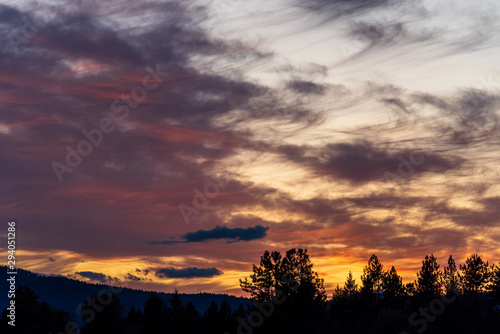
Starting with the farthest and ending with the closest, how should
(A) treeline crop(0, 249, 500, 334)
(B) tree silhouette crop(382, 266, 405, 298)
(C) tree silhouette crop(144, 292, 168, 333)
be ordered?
(B) tree silhouette crop(382, 266, 405, 298) < (C) tree silhouette crop(144, 292, 168, 333) < (A) treeline crop(0, 249, 500, 334)

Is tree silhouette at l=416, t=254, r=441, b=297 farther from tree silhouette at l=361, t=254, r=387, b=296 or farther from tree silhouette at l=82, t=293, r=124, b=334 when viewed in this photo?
tree silhouette at l=82, t=293, r=124, b=334

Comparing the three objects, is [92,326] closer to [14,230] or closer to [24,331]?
[24,331]

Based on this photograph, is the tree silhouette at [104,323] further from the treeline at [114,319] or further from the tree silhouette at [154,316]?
the tree silhouette at [154,316]

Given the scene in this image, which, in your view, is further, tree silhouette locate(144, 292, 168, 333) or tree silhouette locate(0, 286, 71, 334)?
tree silhouette locate(144, 292, 168, 333)

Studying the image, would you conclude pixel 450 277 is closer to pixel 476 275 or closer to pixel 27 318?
pixel 476 275

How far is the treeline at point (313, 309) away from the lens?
341 feet

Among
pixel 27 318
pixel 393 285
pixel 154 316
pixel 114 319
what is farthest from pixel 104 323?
pixel 393 285

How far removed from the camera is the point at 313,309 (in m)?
104

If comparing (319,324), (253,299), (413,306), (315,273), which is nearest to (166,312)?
(253,299)

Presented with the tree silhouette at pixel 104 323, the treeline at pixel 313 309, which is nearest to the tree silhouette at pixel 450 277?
the treeline at pixel 313 309

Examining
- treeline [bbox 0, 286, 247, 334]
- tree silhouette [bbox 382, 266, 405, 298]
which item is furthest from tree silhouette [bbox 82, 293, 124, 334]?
tree silhouette [bbox 382, 266, 405, 298]

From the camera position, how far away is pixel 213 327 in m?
124

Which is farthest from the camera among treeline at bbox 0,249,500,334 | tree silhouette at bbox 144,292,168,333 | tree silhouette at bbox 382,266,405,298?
tree silhouette at bbox 382,266,405,298

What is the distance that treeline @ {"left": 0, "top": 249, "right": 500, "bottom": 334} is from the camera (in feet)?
341
